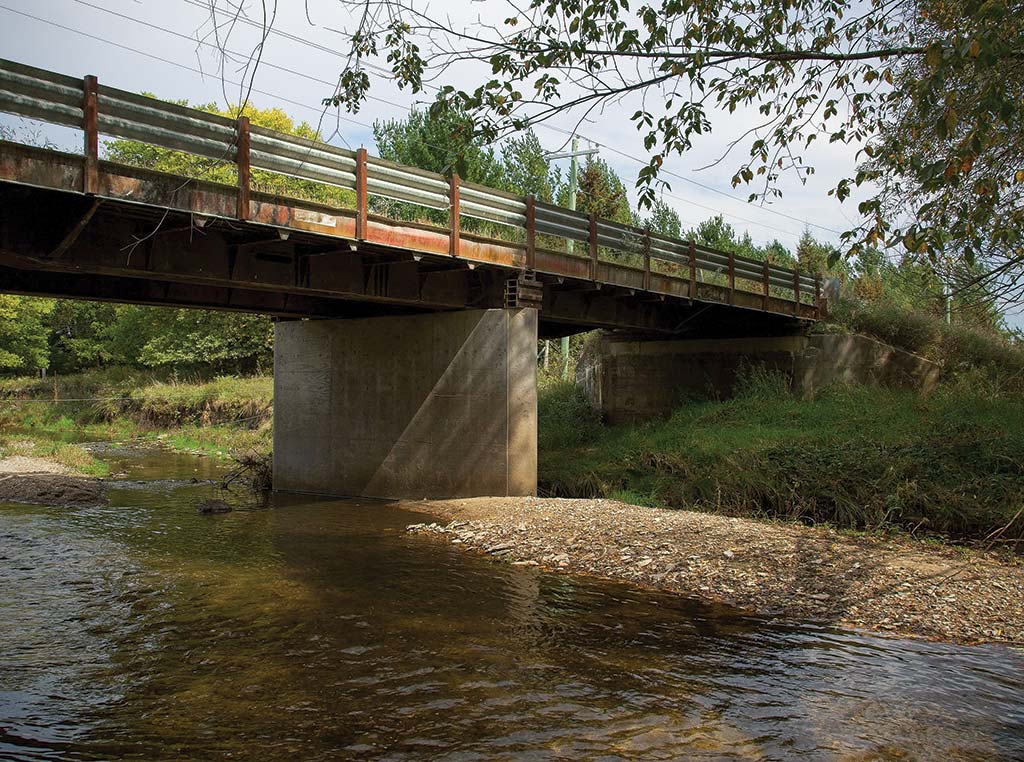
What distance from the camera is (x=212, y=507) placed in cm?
1675

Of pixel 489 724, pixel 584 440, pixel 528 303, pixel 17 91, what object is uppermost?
pixel 17 91

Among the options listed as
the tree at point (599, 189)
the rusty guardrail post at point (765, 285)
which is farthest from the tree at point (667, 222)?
the rusty guardrail post at point (765, 285)

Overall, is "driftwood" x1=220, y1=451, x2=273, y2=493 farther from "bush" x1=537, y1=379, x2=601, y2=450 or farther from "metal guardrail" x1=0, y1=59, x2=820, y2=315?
"metal guardrail" x1=0, y1=59, x2=820, y2=315

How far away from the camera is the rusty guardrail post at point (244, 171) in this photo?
39.4 feet

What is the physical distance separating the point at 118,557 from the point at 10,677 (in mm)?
5154

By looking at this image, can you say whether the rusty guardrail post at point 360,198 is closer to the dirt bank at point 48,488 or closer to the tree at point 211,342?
the dirt bank at point 48,488

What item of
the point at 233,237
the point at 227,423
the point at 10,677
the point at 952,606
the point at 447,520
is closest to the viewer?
the point at 10,677

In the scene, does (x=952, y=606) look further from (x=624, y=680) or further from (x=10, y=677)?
(x=10, y=677)

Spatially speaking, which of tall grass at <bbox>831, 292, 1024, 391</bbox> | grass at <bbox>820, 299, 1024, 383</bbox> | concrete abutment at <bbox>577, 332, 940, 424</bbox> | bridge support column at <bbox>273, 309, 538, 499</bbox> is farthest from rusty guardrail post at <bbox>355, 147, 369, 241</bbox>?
tall grass at <bbox>831, 292, 1024, 391</bbox>

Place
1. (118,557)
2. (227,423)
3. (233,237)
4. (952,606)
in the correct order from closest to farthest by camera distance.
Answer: (952,606)
(118,557)
(233,237)
(227,423)

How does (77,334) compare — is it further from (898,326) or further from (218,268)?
(898,326)

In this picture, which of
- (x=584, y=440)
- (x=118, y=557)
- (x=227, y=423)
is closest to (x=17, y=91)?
(x=118, y=557)

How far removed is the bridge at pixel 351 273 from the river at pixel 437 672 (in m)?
4.60

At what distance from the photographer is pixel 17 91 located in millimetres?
9875
